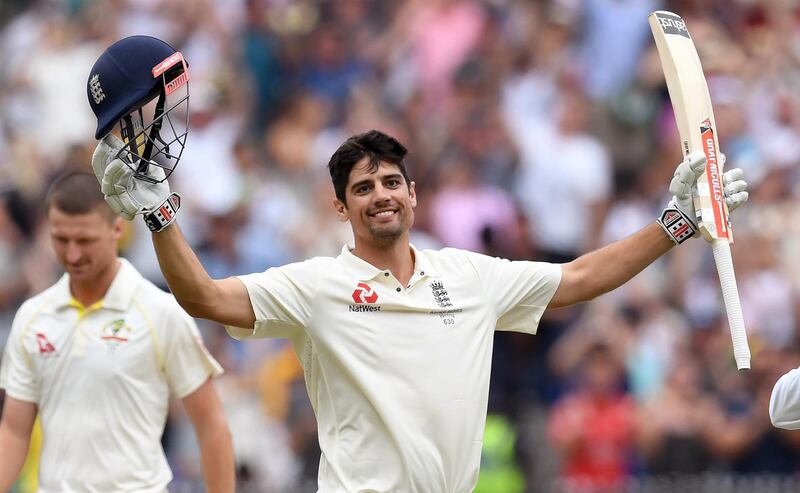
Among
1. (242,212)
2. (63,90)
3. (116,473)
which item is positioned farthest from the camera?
(63,90)

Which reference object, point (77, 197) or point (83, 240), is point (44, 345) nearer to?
point (83, 240)

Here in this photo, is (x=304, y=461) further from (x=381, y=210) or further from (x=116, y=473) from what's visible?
(x=381, y=210)

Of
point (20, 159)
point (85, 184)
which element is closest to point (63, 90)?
point (20, 159)

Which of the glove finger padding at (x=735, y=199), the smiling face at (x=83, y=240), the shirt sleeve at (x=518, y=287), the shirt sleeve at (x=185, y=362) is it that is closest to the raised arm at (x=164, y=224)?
the shirt sleeve at (x=518, y=287)

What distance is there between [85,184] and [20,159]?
6.47 m

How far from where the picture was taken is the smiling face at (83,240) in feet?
24.9

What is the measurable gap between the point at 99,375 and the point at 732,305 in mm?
3032

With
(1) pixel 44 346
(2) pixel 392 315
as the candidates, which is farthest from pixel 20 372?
(2) pixel 392 315

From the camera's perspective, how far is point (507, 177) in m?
13.0

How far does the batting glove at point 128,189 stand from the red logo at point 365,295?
91 centimetres

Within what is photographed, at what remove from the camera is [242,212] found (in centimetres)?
1324

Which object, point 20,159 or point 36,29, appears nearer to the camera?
point 20,159

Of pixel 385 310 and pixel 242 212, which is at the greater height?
pixel 242 212

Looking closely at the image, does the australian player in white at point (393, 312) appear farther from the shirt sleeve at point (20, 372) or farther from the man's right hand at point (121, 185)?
the shirt sleeve at point (20, 372)
